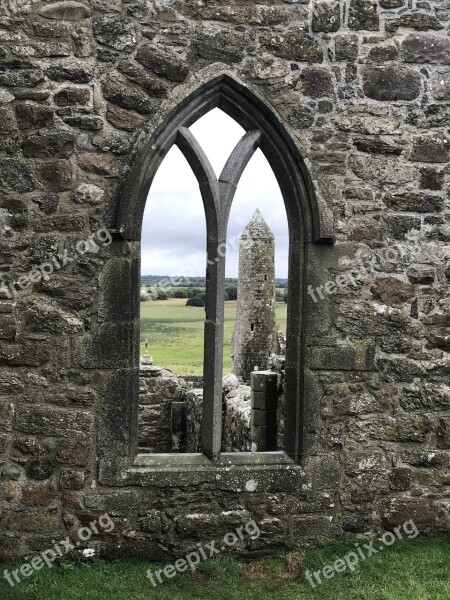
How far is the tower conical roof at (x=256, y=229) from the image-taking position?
17828 millimetres

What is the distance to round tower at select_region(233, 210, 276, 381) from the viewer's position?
703 inches

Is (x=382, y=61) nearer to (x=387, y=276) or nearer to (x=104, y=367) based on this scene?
(x=387, y=276)

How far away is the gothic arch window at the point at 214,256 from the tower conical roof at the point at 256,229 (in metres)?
12.9

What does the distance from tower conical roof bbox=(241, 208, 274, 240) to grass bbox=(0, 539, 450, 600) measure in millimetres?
13432

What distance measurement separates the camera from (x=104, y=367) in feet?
15.4

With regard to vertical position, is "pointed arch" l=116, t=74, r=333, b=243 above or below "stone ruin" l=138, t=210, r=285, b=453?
above

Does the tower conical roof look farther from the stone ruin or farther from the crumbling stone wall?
the crumbling stone wall

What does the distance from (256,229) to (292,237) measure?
510 inches

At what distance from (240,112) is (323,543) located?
3276 mm

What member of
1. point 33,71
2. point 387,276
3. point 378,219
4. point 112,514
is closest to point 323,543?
point 112,514

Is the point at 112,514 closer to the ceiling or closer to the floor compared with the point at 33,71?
closer to the floor

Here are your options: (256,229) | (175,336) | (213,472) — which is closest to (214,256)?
(213,472)

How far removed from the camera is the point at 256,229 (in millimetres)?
17875

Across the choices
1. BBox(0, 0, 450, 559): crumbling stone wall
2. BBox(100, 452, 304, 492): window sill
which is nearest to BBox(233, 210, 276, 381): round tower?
BBox(0, 0, 450, 559): crumbling stone wall
